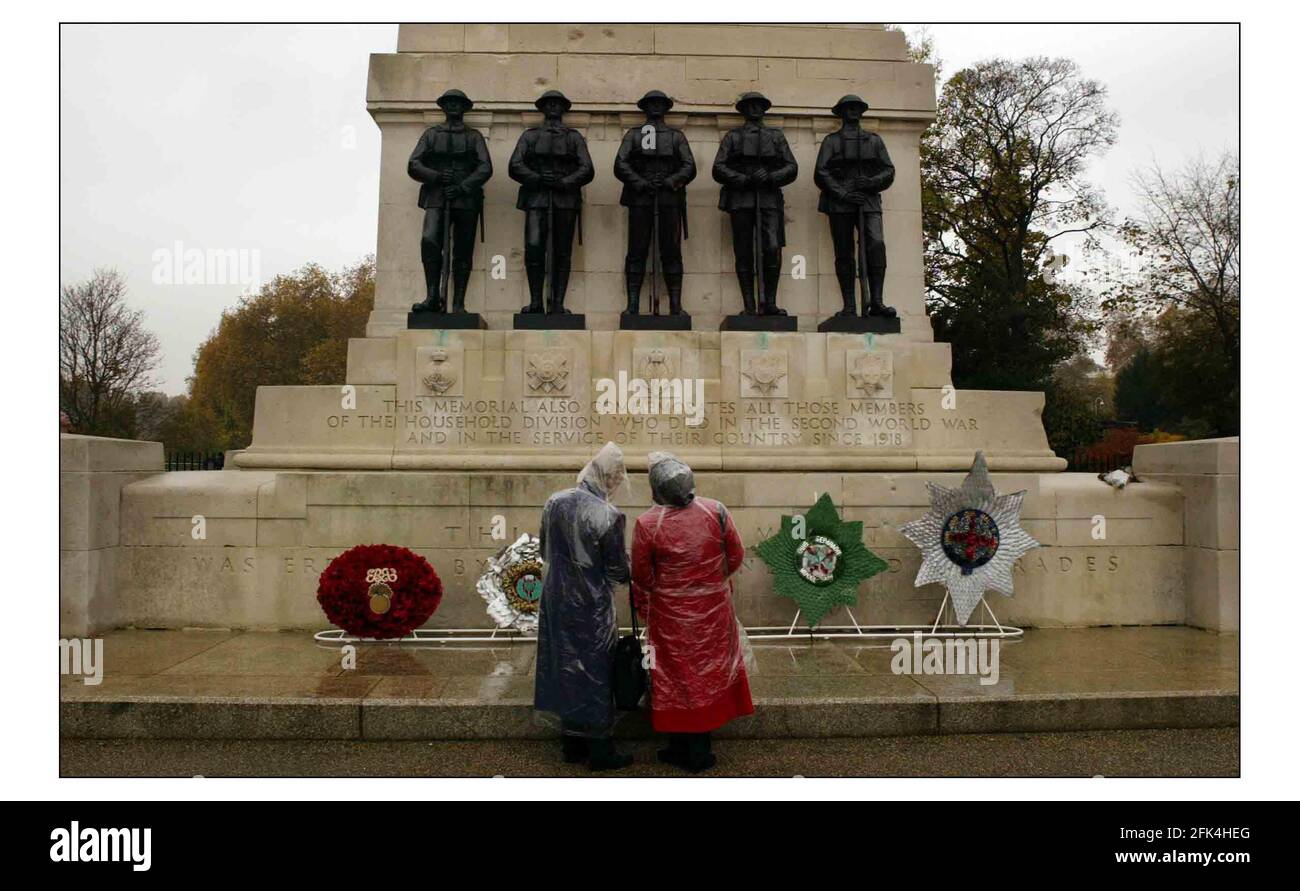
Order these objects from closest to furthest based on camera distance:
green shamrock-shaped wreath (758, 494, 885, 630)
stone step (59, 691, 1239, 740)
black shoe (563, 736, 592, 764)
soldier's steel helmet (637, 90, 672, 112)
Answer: black shoe (563, 736, 592, 764) → stone step (59, 691, 1239, 740) → green shamrock-shaped wreath (758, 494, 885, 630) → soldier's steel helmet (637, 90, 672, 112)

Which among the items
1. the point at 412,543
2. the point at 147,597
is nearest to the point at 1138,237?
the point at 412,543

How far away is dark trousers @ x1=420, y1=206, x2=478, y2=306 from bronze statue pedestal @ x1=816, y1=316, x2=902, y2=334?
4.04 m

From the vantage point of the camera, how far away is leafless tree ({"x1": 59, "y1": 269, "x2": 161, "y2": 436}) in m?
32.1

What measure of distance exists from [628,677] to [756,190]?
6.37 meters

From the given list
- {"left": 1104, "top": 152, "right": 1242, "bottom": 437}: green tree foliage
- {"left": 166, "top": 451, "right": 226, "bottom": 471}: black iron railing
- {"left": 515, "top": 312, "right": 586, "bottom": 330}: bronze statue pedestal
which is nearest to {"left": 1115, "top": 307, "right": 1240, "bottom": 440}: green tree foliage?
{"left": 1104, "top": 152, "right": 1242, "bottom": 437}: green tree foliage

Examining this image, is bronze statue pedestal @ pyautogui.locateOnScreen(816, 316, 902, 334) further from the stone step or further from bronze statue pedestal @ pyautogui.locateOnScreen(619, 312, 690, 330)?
the stone step

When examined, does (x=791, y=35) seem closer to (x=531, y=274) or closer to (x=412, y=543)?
(x=531, y=274)

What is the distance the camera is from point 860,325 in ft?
33.9

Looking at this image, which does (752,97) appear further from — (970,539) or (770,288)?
(970,539)

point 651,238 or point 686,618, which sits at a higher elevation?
point 651,238

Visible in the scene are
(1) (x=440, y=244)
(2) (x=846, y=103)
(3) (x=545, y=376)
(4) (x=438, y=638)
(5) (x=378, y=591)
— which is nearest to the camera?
(5) (x=378, y=591)

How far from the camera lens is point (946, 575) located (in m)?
8.89

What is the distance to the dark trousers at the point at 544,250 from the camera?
10.2 meters

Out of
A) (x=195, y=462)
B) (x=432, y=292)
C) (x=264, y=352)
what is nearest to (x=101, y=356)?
(x=264, y=352)
